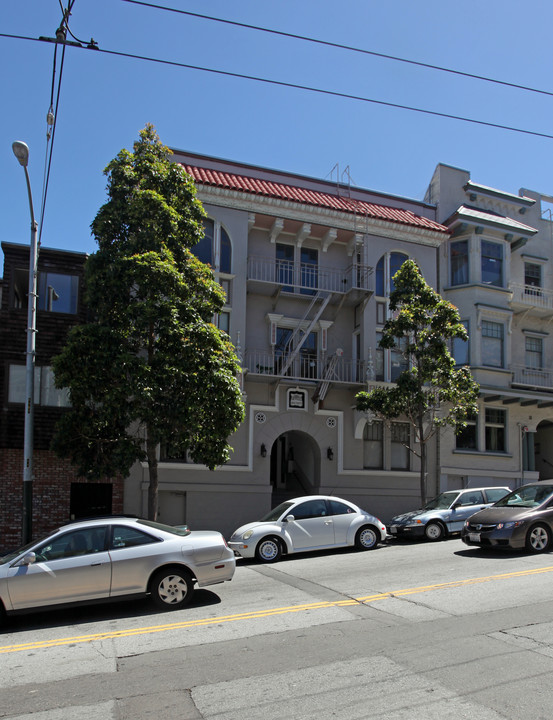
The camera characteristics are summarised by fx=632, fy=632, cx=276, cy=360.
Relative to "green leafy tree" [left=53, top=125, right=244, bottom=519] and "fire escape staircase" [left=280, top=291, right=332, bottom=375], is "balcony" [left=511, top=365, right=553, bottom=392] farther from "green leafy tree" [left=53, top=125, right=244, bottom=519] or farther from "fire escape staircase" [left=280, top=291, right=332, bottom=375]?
"green leafy tree" [left=53, top=125, right=244, bottom=519]

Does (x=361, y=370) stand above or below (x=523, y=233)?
below

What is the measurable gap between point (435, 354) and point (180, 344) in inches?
330

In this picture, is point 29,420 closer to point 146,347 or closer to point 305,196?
point 146,347

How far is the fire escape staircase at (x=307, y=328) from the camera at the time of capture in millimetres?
20391

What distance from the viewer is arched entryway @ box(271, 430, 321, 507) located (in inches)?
835

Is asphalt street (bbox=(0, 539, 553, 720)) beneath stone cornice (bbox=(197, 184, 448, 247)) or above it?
beneath

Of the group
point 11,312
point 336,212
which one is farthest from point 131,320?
point 336,212

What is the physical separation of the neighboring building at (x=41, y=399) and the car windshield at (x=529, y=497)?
34.8 ft

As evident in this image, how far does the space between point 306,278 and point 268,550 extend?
1087 cm

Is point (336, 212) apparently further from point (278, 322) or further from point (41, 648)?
point (41, 648)

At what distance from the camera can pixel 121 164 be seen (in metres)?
15.2

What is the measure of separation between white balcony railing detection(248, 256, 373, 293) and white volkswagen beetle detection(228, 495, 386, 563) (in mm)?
8618

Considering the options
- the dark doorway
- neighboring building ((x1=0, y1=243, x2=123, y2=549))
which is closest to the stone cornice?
neighboring building ((x1=0, y1=243, x2=123, y2=549))

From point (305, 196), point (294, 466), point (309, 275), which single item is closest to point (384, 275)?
point (309, 275)
